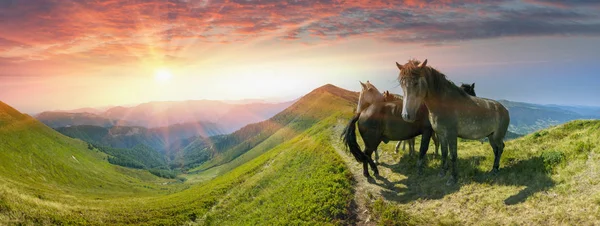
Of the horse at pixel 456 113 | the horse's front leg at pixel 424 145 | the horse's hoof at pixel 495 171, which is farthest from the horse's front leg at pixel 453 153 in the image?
the horse's front leg at pixel 424 145

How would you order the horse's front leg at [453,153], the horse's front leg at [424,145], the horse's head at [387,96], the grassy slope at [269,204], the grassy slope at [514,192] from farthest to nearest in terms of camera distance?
the horse's head at [387,96]
the grassy slope at [269,204]
the horse's front leg at [424,145]
the horse's front leg at [453,153]
the grassy slope at [514,192]

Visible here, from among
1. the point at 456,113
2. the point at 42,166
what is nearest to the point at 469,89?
the point at 456,113

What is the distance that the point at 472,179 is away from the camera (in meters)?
13.7

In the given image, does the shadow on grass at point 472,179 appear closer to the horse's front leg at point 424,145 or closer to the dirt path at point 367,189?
the dirt path at point 367,189

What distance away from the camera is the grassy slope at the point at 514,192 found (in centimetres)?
955

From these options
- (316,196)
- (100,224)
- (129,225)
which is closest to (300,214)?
(316,196)

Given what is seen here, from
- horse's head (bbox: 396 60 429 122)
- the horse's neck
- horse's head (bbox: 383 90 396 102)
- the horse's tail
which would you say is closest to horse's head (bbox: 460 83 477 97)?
horse's head (bbox: 383 90 396 102)

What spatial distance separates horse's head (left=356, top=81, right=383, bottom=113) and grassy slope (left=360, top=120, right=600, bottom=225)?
6.59 m

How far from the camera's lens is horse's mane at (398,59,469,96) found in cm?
1287

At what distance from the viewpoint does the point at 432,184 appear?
49.3 feet

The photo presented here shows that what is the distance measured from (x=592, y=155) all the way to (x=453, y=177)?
4.99 meters

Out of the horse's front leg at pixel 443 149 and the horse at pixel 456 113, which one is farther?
the horse's front leg at pixel 443 149

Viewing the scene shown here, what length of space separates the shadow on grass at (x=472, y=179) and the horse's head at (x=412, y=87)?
416 cm

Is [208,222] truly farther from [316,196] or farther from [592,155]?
[592,155]
